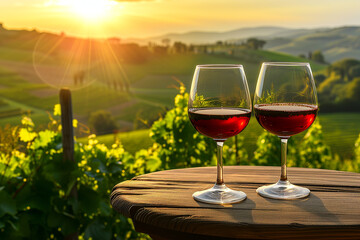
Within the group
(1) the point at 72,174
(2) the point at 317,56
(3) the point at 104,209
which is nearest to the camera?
(1) the point at 72,174

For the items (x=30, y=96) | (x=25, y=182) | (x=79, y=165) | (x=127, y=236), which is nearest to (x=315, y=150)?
(x=127, y=236)

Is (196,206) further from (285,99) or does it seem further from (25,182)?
(25,182)

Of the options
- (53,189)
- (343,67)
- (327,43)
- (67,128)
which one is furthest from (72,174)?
(327,43)

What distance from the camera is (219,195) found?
1630mm

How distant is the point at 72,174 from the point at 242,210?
2.32 meters

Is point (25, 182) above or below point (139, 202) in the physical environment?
below

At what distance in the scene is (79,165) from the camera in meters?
3.78

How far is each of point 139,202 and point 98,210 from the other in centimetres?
223

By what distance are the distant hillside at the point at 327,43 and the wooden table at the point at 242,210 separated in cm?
2151

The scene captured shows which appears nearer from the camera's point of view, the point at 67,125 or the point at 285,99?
the point at 285,99

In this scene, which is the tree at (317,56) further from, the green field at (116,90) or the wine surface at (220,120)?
the wine surface at (220,120)

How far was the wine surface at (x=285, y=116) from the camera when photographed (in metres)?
1.59

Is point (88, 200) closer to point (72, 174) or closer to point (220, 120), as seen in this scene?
point (72, 174)

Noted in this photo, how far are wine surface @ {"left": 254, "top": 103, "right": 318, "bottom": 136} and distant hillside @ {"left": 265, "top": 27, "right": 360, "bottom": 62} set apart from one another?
21666 mm
